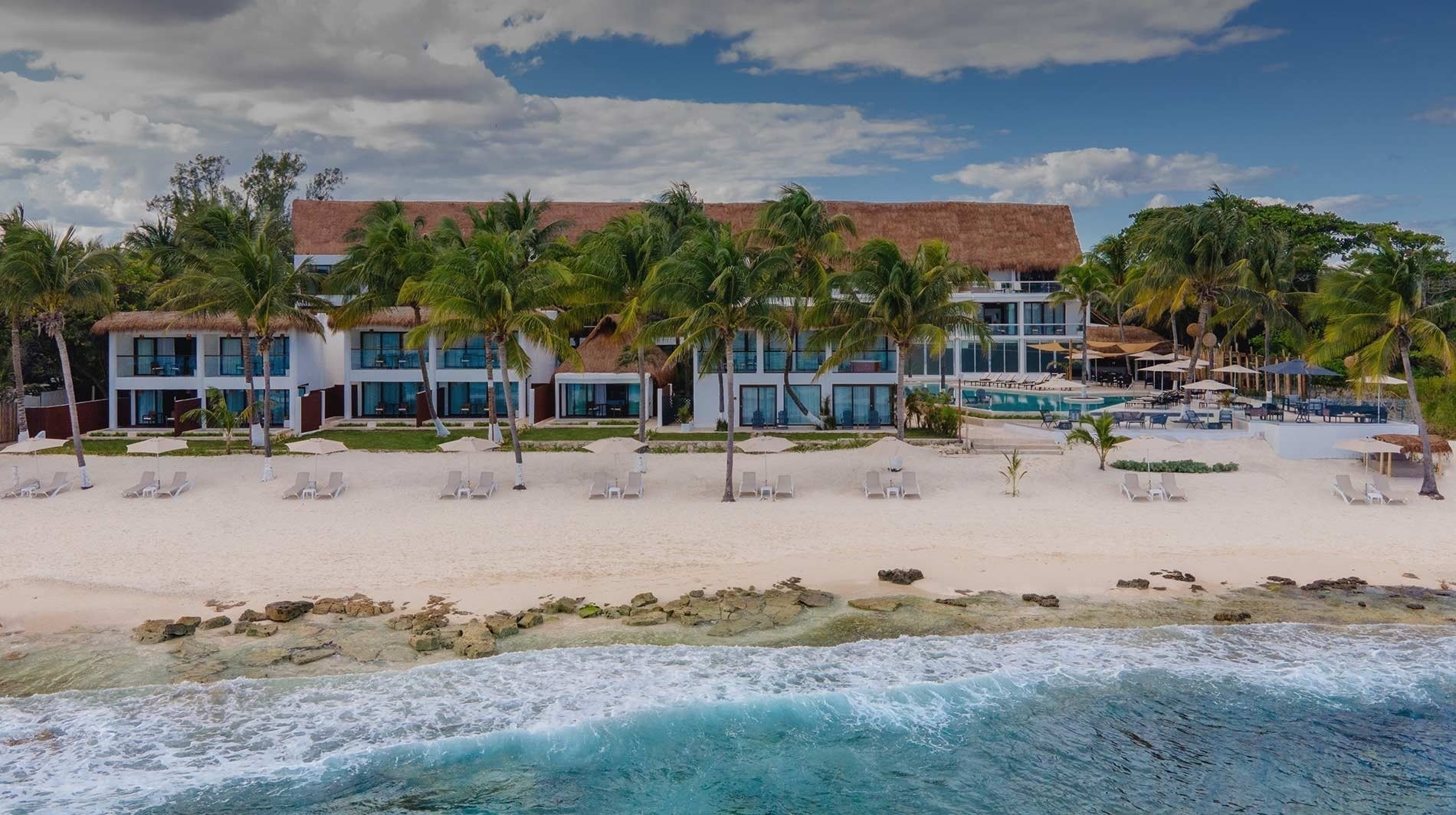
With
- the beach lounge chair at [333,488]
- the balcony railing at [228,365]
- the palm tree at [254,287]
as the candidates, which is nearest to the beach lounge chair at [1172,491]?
the beach lounge chair at [333,488]

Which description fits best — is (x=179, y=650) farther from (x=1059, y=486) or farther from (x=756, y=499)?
(x=1059, y=486)

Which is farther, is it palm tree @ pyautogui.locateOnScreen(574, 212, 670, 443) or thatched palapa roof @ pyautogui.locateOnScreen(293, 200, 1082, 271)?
thatched palapa roof @ pyautogui.locateOnScreen(293, 200, 1082, 271)

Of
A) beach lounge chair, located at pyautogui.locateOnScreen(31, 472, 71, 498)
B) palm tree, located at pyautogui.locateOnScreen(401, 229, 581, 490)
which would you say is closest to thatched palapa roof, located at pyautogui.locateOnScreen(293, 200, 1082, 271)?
palm tree, located at pyautogui.locateOnScreen(401, 229, 581, 490)

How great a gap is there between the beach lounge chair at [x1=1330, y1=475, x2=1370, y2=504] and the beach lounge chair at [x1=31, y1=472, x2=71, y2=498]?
3002 cm

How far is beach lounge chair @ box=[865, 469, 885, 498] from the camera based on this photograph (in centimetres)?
2289

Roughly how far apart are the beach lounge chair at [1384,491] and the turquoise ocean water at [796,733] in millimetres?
8199

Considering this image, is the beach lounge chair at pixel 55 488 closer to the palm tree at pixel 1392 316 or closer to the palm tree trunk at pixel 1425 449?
the palm tree at pixel 1392 316

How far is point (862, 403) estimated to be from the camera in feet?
111

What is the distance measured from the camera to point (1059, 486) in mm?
23516

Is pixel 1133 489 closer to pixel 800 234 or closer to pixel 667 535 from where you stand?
pixel 667 535

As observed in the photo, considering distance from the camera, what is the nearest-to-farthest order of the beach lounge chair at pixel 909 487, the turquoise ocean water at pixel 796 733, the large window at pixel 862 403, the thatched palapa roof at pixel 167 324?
the turquoise ocean water at pixel 796 733, the beach lounge chair at pixel 909 487, the thatched palapa roof at pixel 167 324, the large window at pixel 862 403

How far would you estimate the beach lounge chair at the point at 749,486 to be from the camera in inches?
904

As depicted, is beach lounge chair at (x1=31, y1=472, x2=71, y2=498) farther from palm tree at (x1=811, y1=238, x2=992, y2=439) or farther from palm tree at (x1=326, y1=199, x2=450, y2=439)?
palm tree at (x1=811, y1=238, x2=992, y2=439)

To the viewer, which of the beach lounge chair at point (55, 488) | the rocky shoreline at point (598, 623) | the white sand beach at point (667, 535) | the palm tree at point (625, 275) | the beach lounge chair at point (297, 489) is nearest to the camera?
the rocky shoreline at point (598, 623)
